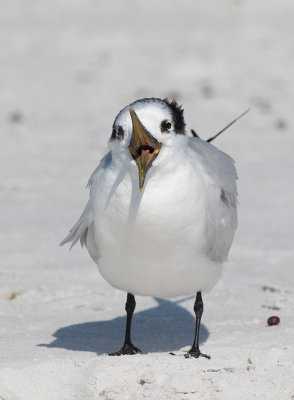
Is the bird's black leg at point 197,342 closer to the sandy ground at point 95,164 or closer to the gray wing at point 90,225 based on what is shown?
the sandy ground at point 95,164

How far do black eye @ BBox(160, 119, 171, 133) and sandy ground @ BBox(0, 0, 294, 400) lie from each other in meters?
0.98

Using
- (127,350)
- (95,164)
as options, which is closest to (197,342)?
(127,350)

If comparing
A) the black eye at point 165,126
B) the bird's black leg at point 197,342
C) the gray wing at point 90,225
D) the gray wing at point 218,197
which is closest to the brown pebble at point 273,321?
the bird's black leg at point 197,342

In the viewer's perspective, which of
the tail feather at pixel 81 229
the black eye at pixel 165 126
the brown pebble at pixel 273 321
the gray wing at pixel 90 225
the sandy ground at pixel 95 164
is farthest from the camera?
the brown pebble at pixel 273 321

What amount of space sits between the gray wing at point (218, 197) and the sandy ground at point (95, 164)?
474mm

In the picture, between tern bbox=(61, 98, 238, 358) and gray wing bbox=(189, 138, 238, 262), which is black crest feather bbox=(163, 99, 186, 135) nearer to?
tern bbox=(61, 98, 238, 358)

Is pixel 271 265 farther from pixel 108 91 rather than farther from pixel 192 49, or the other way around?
pixel 192 49

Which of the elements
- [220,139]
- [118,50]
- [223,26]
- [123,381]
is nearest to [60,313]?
[123,381]

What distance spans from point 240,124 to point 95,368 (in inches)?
212

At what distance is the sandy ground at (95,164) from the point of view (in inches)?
152

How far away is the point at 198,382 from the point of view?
12.3ft

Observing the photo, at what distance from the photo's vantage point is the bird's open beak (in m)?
3.50

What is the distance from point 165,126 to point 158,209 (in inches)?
13.2

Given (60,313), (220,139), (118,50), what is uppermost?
(118,50)
